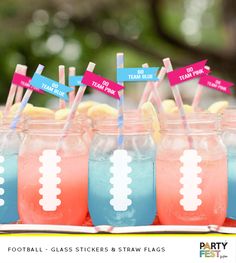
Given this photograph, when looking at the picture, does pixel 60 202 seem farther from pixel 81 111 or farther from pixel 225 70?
pixel 225 70

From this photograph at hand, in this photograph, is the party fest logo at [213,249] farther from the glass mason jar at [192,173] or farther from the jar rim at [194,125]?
the jar rim at [194,125]

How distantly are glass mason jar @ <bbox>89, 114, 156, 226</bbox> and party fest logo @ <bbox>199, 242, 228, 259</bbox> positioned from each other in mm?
155

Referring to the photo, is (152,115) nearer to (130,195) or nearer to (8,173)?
(130,195)

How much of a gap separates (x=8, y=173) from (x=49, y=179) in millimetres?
137

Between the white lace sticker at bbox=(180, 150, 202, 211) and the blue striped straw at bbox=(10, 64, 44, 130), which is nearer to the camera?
the white lace sticker at bbox=(180, 150, 202, 211)

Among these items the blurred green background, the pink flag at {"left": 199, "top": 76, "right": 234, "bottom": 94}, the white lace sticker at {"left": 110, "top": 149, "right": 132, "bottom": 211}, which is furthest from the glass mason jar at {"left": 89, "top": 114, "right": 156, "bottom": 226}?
the blurred green background

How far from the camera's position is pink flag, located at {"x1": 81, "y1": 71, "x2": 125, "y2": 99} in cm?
133

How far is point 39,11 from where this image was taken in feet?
22.0

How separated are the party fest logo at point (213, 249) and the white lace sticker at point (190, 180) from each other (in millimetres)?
93

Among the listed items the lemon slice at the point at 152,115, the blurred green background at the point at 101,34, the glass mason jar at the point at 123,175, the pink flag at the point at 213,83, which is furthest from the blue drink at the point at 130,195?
the blurred green background at the point at 101,34

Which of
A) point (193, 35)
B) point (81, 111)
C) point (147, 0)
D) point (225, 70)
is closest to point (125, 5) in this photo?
point (147, 0)

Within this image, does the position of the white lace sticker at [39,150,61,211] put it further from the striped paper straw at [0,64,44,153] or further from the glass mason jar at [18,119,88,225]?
the striped paper straw at [0,64,44,153]

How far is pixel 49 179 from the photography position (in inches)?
51.5

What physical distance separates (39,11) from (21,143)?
5.54 metres
